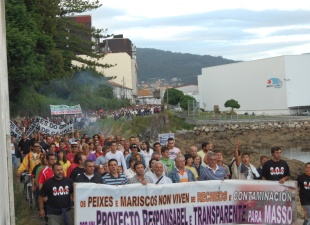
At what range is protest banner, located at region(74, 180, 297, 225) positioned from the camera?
9367 mm

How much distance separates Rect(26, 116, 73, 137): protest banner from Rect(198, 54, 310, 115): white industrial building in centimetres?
8494

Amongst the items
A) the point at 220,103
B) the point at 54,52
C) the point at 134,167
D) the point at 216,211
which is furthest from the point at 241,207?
the point at 220,103

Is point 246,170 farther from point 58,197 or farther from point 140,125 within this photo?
point 140,125

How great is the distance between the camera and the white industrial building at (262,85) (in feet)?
342

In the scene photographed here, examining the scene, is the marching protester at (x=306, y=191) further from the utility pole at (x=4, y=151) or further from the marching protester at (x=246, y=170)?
the utility pole at (x=4, y=151)

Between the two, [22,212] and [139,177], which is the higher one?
[139,177]

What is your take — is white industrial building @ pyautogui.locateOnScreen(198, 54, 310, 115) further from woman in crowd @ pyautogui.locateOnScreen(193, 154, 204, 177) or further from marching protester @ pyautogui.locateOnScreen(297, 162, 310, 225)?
marching protester @ pyautogui.locateOnScreen(297, 162, 310, 225)

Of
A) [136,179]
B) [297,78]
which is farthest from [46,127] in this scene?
[297,78]

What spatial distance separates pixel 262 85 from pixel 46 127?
90755mm

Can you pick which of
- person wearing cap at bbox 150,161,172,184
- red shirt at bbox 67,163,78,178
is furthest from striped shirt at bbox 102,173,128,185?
red shirt at bbox 67,163,78,178

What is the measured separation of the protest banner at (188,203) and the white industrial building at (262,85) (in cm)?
9652

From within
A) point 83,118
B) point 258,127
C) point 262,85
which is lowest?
point 258,127

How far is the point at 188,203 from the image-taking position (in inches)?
383

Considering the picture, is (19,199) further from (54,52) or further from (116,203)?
(54,52)
